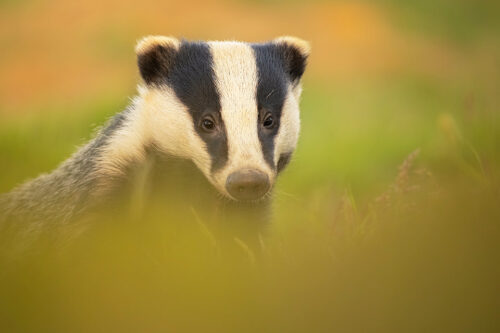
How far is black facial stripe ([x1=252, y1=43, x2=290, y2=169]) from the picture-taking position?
2832mm

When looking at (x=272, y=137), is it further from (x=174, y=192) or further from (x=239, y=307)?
(x=239, y=307)

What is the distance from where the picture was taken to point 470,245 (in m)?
1.36

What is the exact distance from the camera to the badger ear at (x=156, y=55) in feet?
10.2

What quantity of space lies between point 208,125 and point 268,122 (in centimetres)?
23

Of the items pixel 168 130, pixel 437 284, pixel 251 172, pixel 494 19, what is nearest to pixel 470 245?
pixel 437 284

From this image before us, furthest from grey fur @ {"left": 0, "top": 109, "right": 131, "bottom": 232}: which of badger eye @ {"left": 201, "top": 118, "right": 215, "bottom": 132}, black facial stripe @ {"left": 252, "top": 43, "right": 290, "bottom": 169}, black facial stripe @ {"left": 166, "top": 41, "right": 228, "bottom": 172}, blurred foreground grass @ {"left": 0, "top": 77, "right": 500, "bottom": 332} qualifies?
blurred foreground grass @ {"left": 0, "top": 77, "right": 500, "bottom": 332}

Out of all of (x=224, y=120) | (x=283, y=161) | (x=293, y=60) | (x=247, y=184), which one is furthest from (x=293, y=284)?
(x=293, y=60)

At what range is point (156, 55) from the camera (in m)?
3.13

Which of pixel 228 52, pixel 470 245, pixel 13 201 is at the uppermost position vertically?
pixel 228 52

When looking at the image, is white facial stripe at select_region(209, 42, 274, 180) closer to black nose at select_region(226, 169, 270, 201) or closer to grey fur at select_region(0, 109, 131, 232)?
black nose at select_region(226, 169, 270, 201)

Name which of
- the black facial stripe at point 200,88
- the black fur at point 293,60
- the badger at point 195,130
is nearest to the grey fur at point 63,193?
the badger at point 195,130

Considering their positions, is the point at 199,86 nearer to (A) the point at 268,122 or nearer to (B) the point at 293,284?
(A) the point at 268,122

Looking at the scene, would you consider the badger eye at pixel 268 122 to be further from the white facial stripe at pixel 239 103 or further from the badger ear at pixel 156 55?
the badger ear at pixel 156 55

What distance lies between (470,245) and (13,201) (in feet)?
8.45
